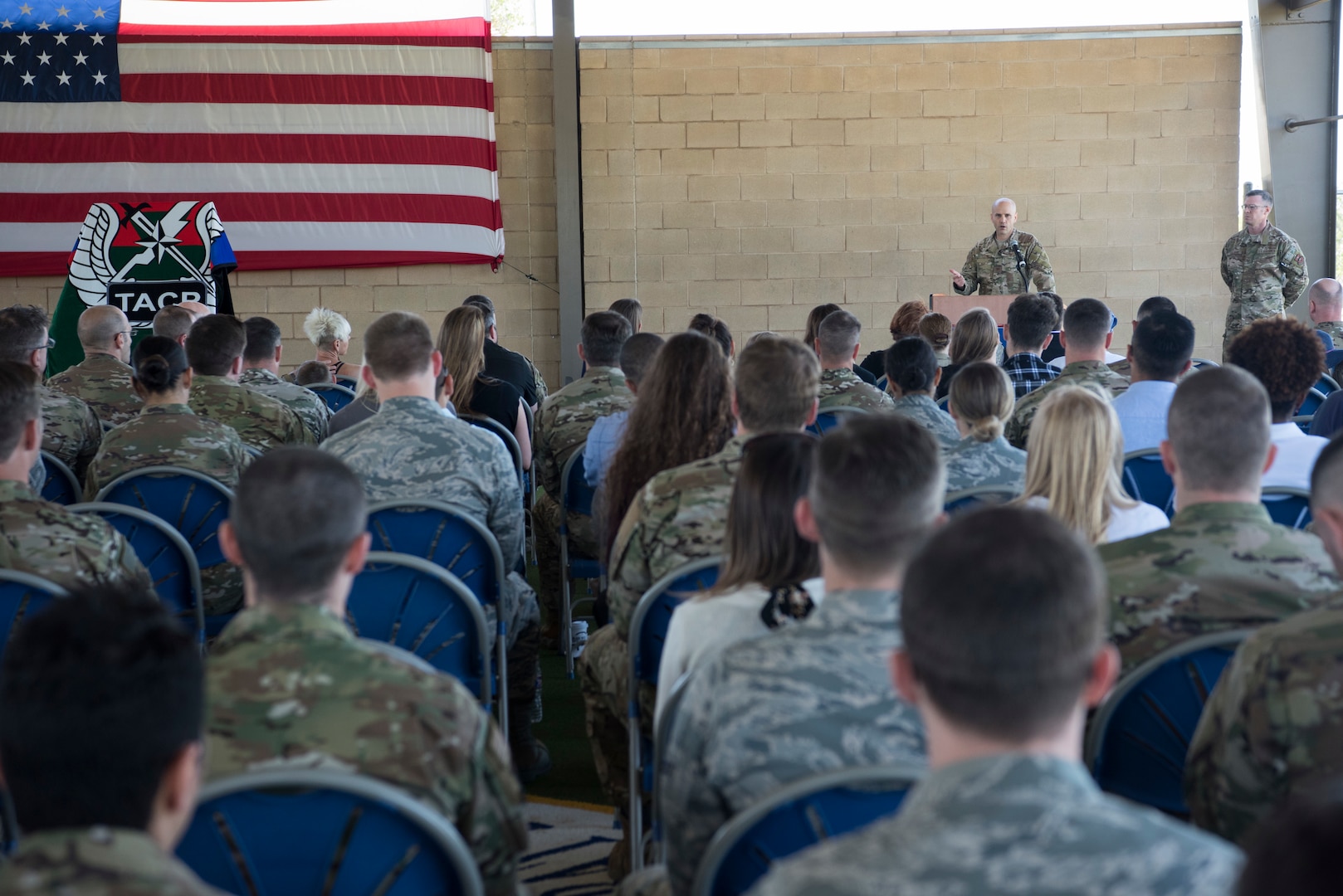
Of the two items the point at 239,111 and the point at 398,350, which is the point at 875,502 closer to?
the point at 398,350

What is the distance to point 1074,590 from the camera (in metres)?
1.01

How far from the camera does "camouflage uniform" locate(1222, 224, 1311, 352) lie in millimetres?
8781

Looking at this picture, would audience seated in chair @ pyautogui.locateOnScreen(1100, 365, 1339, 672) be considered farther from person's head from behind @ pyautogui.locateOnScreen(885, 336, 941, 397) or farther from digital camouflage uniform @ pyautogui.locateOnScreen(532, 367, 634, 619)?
digital camouflage uniform @ pyautogui.locateOnScreen(532, 367, 634, 619)

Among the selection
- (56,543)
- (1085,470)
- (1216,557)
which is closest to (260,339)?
(56,543)

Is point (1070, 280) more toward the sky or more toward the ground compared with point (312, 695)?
more toward the sky

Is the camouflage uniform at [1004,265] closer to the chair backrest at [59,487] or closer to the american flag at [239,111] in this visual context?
the american flag at [239,111]

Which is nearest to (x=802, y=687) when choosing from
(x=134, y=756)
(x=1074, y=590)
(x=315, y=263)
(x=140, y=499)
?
(x=1074, y=590)

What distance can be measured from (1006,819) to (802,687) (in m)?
0.52

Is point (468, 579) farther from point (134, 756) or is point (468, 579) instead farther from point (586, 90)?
point (586, 90)

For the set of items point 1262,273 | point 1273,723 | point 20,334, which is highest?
point 1262,273

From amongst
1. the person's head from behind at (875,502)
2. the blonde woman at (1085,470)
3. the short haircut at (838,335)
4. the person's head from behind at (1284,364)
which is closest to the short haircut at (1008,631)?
the person's head from behind at (875,502)

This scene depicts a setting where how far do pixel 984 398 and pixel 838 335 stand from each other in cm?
167

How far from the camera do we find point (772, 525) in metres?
1.92

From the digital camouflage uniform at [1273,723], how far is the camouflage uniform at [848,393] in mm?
3002
